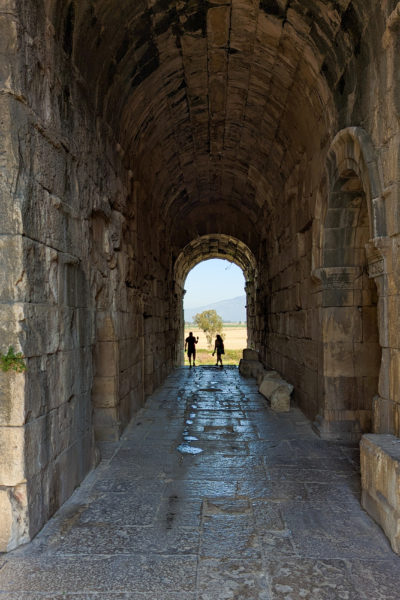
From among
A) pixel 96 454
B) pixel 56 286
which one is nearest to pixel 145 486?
pixel 96 454

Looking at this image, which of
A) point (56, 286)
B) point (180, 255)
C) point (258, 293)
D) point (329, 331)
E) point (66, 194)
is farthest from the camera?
point (180, 255)

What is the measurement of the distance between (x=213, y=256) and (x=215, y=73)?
13826 mm

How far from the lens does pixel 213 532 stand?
370 cm

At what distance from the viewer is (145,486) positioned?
4.67 meters

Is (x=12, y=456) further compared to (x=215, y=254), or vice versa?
(x=215, y=254)

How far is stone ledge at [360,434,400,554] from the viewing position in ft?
11.1

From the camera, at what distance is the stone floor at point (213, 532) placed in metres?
2.96

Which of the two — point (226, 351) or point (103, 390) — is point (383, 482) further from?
point (226, 351)

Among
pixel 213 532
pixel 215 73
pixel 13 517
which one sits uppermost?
pixel 215 73

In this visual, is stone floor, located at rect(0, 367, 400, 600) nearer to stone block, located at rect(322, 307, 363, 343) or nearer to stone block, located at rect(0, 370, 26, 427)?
stone block, located at rect(0, 370, 26, 427)

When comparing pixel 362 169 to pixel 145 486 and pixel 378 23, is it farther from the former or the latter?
pixel 145 486

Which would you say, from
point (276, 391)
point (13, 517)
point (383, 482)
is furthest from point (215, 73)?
point (13, 517)

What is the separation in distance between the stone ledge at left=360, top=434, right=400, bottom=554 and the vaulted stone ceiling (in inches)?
164

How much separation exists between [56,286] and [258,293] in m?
11.2
